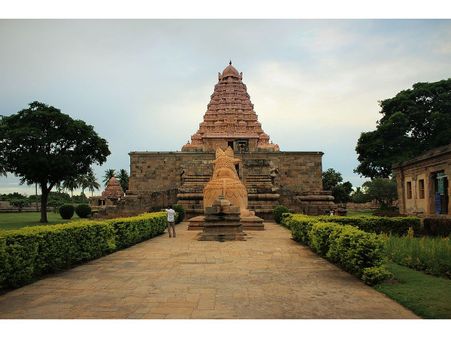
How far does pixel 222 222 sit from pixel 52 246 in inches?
239

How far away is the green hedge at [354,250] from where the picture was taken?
20.7 ft

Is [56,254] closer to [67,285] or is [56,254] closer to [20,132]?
[67,285]

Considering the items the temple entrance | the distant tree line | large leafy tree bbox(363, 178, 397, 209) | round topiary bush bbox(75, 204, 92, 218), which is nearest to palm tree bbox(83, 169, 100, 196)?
the distant tree line

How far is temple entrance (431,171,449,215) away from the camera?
60.2 ft

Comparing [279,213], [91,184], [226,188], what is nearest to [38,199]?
[91,184]

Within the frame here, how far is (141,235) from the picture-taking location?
41.7 ft

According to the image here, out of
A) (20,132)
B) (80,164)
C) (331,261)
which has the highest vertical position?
(20,132)

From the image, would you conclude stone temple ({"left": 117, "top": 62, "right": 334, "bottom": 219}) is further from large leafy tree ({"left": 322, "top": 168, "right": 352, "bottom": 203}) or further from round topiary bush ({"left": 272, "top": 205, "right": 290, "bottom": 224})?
large leafy tree ({"left": 322, "top": 168, "right": 352, "bottom": 203})

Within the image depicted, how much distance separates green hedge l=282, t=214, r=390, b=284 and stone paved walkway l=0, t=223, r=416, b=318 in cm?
20

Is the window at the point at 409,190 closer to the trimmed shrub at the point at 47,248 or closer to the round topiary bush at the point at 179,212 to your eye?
the round topiary bush at the point at 179,212

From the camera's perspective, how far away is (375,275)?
619cm

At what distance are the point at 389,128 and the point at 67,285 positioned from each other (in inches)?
1185

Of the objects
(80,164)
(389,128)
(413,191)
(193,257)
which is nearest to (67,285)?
(193,257)

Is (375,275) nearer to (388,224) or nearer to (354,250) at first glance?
(354,250)
